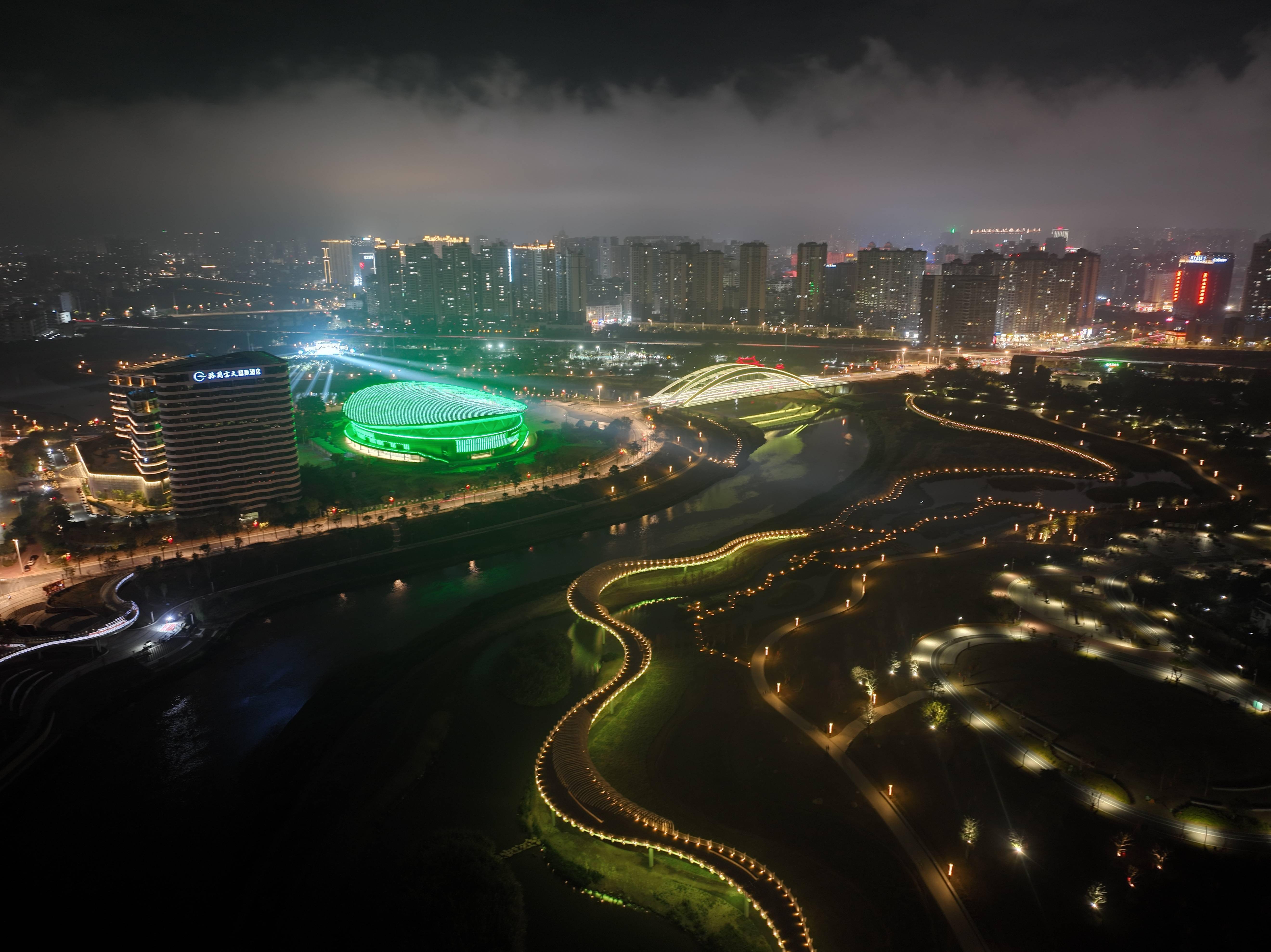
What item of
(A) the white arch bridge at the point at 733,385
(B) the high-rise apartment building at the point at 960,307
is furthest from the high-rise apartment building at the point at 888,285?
(A) the white arch bridge at the point at 733,385

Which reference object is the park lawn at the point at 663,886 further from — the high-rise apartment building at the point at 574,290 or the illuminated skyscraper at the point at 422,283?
the illuminated skyscraper at the point at 422,283

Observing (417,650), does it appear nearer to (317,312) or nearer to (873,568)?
(873,568)

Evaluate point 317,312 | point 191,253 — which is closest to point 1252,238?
point 317,312

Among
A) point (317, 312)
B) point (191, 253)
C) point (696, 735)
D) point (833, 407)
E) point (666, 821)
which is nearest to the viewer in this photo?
point (666, 821)

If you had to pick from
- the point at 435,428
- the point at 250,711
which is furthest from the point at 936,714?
the point at 435,428

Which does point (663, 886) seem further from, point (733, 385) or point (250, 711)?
point (733, 385)

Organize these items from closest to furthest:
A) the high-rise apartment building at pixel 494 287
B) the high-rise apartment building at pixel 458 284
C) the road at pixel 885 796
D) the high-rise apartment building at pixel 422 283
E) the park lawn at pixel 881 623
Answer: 1. the road at pixel 885 796
2. the park lawn at pixel 881 623
3. the high-rise apartment building at pixel 422 283
4. the high-rise apartment building at pixel 458 284
5. the high-rise apartment building at pixel 494 287
